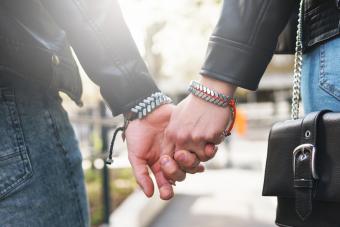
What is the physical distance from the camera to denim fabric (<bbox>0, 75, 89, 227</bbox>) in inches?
52.3

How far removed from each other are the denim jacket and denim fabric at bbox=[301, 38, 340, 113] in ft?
1.65

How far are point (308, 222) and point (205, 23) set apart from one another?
9.21 metres

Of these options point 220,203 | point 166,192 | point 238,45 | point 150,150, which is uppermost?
point 238,45

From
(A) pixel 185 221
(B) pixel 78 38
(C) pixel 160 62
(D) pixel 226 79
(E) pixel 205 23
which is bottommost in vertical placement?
(A) pixel 185 221

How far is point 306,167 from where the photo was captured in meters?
1.29

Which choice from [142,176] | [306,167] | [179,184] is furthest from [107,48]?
[179,184]

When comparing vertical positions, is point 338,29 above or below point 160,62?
above

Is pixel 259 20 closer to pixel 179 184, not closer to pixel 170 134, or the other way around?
pixel 170 134

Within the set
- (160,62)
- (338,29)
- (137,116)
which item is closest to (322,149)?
(338,29)

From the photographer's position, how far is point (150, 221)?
6.38 m

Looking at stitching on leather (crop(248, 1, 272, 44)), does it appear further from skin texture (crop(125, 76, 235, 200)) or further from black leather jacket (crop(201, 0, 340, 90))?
skin texture (crop(125, 76, 235, 200))

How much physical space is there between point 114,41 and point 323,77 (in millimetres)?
619

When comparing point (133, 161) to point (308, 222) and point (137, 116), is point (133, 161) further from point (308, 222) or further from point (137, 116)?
point (308, 222)

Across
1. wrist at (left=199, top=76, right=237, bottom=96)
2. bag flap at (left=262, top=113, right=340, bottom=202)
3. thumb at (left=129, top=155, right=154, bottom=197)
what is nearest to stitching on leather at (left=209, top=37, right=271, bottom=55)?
wrist at (left=199, top=76, right=237, bottom=96)
